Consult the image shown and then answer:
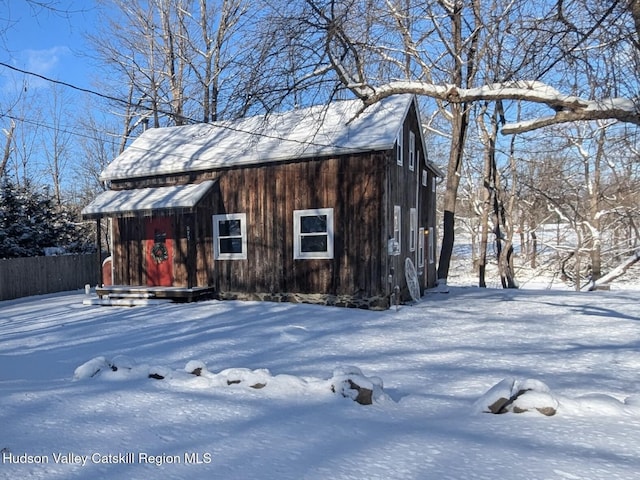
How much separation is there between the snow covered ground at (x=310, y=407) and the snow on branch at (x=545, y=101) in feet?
10.1

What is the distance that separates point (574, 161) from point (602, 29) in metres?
17.3

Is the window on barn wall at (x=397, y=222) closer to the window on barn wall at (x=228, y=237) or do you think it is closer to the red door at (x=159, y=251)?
the window on barn wall at (x=228, y=237)

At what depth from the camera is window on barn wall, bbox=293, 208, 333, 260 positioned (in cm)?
1117

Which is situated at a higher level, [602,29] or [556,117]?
[602,29]

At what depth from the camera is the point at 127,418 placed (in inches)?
125

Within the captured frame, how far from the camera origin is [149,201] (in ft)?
40.1

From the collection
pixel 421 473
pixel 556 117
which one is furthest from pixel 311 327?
pixel 421 473

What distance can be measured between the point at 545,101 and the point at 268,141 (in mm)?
8448

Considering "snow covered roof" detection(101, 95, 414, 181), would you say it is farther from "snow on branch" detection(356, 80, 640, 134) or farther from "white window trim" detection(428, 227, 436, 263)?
"white window trim" detection(428, 227, 436, 263)

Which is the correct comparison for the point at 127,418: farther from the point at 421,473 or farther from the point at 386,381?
the point at 386,381

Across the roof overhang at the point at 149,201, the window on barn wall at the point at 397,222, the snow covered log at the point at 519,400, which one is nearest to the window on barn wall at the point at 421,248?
the window on barn wall at the point at 397,222

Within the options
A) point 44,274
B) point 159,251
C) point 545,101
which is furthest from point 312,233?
point 44,274

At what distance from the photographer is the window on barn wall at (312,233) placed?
36.7 ft

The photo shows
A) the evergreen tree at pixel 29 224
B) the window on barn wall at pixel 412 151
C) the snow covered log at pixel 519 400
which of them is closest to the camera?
the snow covered log at pixel 519 400
